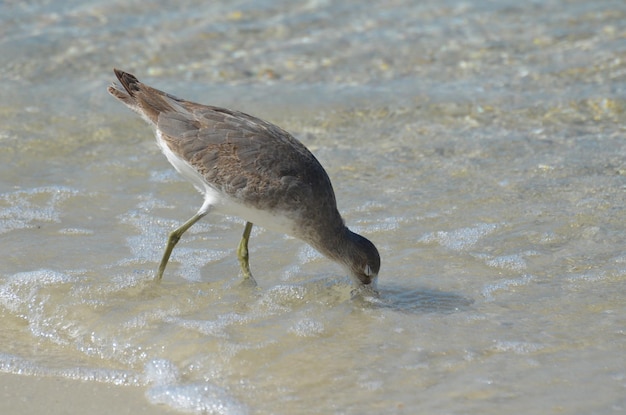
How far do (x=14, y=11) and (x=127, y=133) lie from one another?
363 cm

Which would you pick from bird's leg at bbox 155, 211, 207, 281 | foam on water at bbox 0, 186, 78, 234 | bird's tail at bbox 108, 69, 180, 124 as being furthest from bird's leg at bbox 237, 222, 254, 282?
foam on water at bbox 0, 186, 78, 234

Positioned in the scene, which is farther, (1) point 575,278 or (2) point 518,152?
(2) point 518,152

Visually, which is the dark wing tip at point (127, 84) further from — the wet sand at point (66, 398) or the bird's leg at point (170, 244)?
the wet sand at point (66, 398)

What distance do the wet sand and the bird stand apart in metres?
1.35

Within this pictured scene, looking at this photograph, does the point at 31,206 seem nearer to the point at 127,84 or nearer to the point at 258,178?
the point at 127,84

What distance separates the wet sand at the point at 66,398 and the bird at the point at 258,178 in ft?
4.44

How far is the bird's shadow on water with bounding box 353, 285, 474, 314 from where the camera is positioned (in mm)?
5656

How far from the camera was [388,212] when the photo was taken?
7121 mm

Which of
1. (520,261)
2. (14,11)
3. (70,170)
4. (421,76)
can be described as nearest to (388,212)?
(520,261)

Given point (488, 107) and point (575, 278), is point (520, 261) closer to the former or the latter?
point (575, 278)

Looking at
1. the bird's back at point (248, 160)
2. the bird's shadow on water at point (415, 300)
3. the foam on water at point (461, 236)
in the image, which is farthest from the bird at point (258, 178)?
the foam on water at point (461, 236)

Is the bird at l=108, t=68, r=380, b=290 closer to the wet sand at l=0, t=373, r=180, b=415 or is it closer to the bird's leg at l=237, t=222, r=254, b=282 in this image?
the bird's leg at l=237, t=222, r=254, b=282

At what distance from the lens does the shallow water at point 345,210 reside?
494cm

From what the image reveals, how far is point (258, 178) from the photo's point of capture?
Result: 18.6 feet
